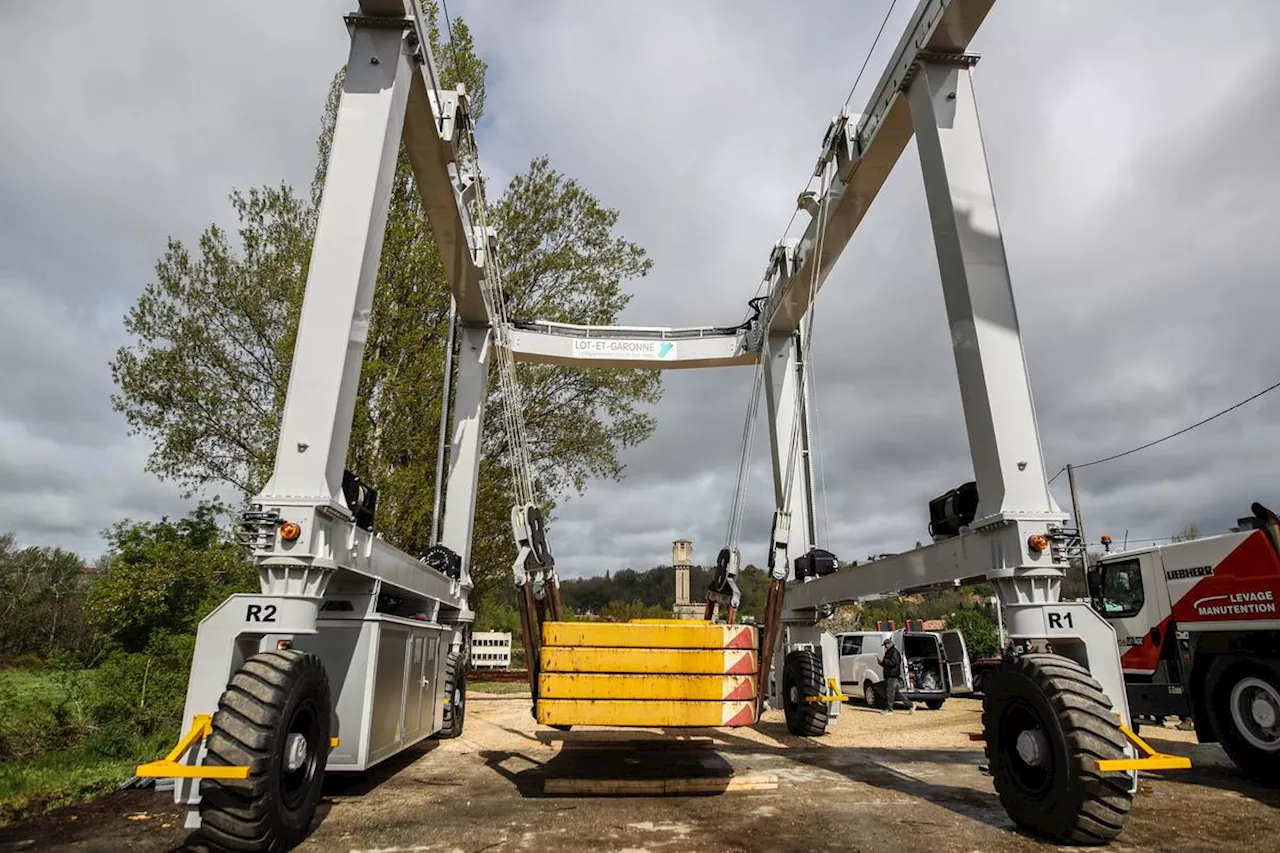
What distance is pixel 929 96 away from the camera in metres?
7.11

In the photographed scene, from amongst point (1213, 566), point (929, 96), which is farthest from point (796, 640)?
point (929, 96)

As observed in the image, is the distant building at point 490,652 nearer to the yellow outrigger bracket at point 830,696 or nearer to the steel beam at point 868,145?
the yellow outrigger bracket at point 830,696

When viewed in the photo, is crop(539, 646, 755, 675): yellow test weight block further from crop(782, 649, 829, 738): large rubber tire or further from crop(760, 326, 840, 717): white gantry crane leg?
crop(782, 649, 829, 738): large rubber tire

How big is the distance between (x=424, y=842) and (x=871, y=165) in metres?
8.42

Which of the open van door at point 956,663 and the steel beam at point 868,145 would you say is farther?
the open van door at point 956,663

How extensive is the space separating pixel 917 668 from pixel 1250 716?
29.9 feet

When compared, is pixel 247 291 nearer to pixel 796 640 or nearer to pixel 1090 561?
pixel 796 640

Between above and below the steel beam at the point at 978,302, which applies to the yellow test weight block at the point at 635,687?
below

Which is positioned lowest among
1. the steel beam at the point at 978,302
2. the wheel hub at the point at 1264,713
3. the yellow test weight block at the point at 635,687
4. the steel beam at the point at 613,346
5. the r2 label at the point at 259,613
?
the wheel hub at the point at 1264,713

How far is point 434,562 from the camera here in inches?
396

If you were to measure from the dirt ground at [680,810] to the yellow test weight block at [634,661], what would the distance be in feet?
3.05

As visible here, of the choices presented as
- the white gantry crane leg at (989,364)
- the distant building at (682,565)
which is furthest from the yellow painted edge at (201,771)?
the distant building at (682,565)

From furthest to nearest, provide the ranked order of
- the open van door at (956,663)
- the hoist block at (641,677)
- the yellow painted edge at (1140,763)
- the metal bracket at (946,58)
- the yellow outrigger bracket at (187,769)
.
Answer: the open van door at (956,663) < the metal bracket at (946,58) < the hoist block at (641,677) < the yellow painted edge at (1140,763) < the yellow outrigger bracket at (187,769)

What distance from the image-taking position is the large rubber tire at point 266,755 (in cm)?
434
